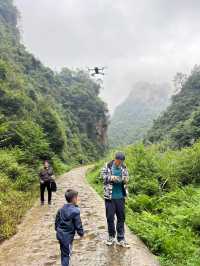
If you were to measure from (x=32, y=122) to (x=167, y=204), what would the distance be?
1641 cm

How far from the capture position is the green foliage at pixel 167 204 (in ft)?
23.6

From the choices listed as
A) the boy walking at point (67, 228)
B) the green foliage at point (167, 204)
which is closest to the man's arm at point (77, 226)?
the boy walking at point (67, 228)

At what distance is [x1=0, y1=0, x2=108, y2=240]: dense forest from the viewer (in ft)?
47.3

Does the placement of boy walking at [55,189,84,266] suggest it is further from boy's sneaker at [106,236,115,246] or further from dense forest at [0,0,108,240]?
dense forest at [0,0,108,240]

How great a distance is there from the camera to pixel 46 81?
214ft

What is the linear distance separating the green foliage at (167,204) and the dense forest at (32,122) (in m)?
3.88

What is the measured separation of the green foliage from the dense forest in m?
3.88

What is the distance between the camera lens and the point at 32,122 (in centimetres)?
2567

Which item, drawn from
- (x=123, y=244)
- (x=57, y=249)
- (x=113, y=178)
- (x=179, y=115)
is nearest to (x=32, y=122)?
(x=57, y=249)

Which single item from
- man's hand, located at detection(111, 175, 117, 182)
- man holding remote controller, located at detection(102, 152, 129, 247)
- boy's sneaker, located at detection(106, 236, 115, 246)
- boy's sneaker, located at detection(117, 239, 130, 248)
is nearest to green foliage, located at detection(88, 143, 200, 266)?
boy's sneaker, located at detection(117, 239, 130, 248)

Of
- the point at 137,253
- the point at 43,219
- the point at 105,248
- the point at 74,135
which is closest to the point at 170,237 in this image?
the point at 137,253

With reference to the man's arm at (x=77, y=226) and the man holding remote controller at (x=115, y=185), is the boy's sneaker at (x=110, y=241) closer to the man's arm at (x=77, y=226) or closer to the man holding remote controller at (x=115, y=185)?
the man holding remote controller at (x=115, y=185)

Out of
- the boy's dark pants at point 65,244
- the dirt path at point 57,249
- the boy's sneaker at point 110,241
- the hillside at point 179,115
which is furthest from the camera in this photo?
the hillside at point 179,115

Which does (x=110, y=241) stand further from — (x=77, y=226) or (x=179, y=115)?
(x=179, y=115)
